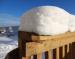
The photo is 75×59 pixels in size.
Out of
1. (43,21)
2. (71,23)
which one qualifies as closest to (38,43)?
(43,21)

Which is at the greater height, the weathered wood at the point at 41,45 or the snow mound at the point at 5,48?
the weathered wood at the point at 41,45

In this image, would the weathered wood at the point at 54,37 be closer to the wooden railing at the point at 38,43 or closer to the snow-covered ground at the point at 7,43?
the wooden railing at the point at 38,43

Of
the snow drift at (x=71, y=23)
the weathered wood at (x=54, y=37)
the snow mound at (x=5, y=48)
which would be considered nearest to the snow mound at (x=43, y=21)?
the weathered wood at (x=54, y=37)

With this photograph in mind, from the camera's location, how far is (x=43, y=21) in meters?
1.21

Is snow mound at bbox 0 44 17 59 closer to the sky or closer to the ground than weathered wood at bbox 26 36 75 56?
closer to the ground

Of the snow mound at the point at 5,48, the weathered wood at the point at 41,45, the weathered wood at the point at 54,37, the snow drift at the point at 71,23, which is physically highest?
the snow drift at the point at 71,23

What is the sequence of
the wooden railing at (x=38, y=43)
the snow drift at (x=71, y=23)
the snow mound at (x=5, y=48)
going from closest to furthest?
the wooden railing at (x=38, y=43) → the snow drift at (x=71, y=23) → the snow mound at (x=5, y=48)

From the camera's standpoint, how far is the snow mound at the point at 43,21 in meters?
1.19

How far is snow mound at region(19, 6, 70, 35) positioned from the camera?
119cm

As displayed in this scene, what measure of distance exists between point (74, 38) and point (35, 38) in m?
0.59

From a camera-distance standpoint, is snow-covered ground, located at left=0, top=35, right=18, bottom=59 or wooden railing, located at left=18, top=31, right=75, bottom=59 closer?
wooden railing, located at left=18, top=31, right=75, bottom=59

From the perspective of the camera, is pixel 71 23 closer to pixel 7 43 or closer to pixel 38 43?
pixel 38 43

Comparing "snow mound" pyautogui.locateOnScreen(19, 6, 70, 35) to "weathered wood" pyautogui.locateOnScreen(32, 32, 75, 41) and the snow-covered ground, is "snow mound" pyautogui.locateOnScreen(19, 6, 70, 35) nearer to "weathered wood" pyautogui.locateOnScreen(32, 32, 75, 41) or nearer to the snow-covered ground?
"weathered wood" pyautogui.locateOnScreen(32, 32, 75, 41)

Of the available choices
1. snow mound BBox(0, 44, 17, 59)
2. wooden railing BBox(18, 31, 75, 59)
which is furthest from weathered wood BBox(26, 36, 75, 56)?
snow mound BBox(0, 44, 17, 59)
